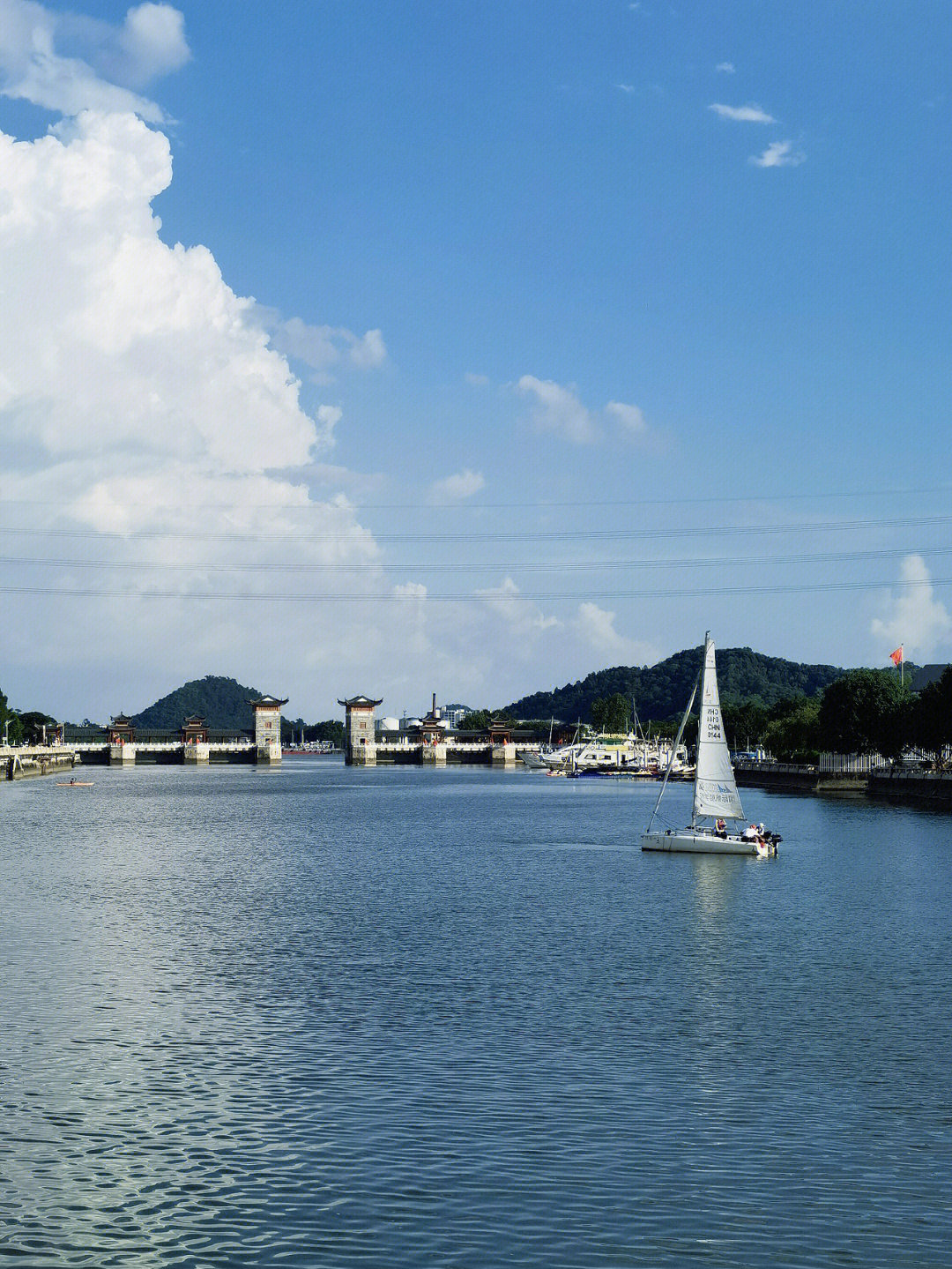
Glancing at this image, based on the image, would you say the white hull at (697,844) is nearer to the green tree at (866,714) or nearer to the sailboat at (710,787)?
the sailboat at (710,787)

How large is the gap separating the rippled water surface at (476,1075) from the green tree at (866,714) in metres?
91.5

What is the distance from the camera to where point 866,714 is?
15900cm

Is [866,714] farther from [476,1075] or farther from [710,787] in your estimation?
[476,1075]

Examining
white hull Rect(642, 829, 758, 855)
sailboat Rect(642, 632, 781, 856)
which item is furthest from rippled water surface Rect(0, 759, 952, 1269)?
sailboat Rect(642, 632, 781, 856)

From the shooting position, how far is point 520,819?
410 feet

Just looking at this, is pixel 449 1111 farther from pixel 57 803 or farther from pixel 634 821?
pixel 57 803

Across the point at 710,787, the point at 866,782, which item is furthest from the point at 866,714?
the point at 710,787

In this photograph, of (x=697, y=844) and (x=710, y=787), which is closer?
(x=697, y=844)

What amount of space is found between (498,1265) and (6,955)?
97.8 feet

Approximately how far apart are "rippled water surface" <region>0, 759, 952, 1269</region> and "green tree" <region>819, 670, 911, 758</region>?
91.5 meters

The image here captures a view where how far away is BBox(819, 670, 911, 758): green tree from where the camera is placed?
155 metres

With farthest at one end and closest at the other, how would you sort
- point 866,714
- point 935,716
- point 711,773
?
1. point 866,714
2. point 935,716
3. point 711,773

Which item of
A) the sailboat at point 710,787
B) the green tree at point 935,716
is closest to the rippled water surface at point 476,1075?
the sailboat at point 710,787

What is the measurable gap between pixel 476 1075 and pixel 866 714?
136865mm
